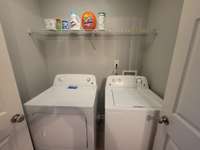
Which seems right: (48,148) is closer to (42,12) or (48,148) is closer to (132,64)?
(132,64)

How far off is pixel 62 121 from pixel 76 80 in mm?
750

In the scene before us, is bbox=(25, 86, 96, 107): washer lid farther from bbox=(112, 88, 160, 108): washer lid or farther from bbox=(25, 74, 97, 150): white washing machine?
bbox=(112, 88, 160, 108): washer lid

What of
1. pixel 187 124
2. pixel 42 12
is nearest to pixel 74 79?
pixel 42 12

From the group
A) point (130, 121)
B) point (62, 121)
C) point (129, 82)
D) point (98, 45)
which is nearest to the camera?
point (130, 121)

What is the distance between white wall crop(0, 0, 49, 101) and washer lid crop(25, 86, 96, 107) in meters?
0.38

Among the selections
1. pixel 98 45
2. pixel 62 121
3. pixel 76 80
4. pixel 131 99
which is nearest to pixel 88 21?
pixel 98 45

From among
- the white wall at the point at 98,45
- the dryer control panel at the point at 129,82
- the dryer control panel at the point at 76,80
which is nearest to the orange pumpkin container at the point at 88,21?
the white wall at the point at 98,45

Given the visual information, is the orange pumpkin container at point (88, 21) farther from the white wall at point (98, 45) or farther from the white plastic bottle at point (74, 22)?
the white wall at point (98, 45)

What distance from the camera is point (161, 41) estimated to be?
1491mm

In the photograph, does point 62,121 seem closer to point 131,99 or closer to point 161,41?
point 131,99

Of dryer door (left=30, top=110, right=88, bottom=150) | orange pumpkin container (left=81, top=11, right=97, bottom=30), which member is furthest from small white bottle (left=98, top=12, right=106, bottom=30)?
dryer door (left=30, top=110, right=88, bottom=150)

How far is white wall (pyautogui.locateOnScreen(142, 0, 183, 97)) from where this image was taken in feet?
4.09

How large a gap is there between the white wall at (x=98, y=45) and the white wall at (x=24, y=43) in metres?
0.25

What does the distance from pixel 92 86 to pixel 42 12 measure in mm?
1575
